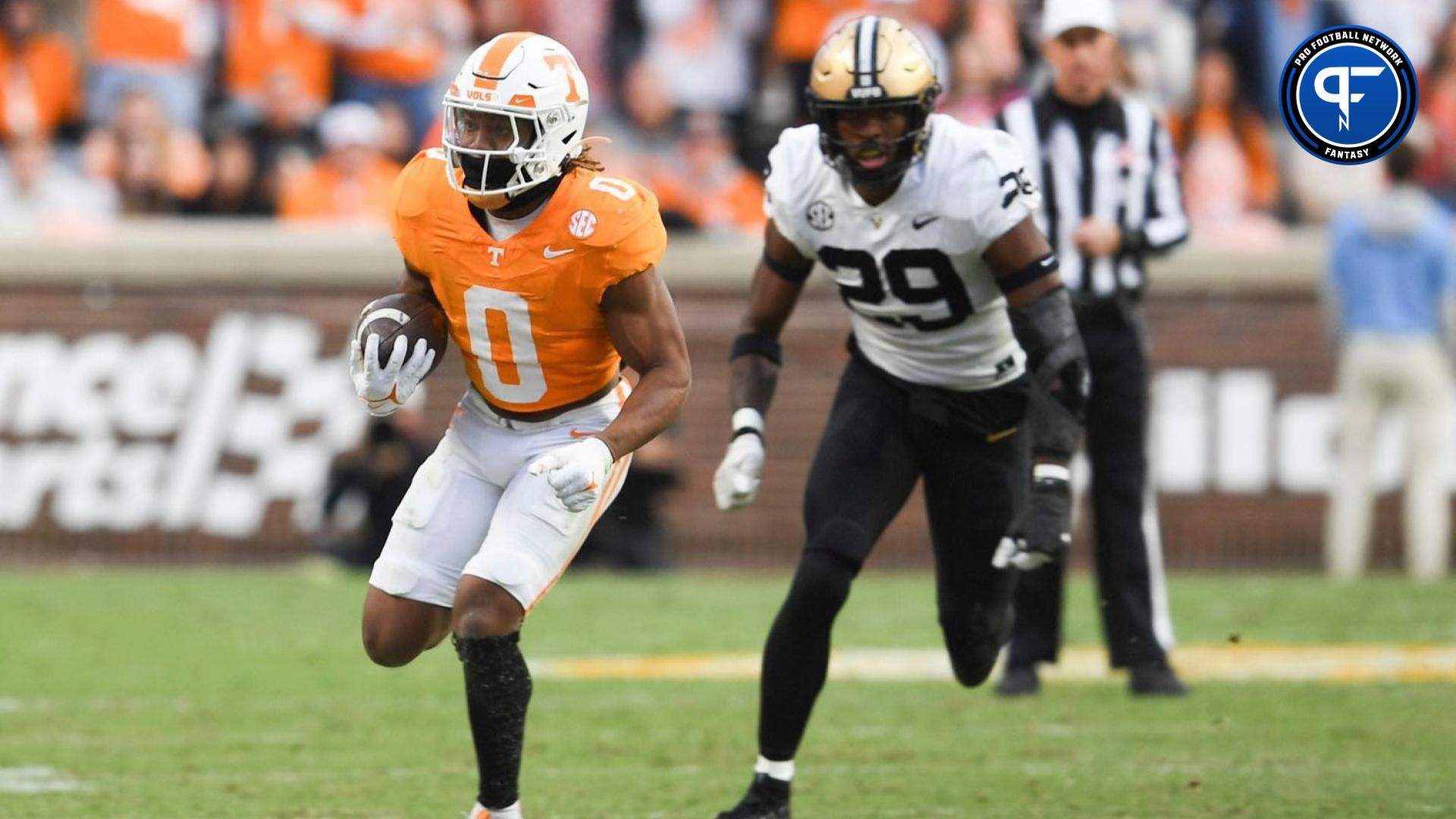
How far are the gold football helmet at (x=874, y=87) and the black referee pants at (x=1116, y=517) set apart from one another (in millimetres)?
2208

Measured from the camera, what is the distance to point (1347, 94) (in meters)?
6.23

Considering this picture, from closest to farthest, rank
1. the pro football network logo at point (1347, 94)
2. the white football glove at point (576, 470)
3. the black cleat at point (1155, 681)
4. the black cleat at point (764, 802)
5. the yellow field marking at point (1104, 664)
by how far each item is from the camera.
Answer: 1. the white football glove at point (576, 470)
2. the black cleat at point (764, 802)
3. the pro football network logo at point (1347, 94)
4. the black cleat at point (1155, 681)
5. the yellow field marking at point (1104, 664)

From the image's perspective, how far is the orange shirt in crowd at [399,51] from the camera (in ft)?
43.0

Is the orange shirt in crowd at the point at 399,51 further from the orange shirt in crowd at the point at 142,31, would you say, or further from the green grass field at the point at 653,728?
the green grass field at the point at 653,728

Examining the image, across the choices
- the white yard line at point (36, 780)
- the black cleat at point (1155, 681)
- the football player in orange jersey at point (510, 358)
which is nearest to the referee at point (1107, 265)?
the black cleat at point (1155, 681)

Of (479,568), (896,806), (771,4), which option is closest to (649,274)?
(479,568)

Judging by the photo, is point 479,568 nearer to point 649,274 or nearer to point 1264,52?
point 649,274

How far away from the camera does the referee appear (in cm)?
746

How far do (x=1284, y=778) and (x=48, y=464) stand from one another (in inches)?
280

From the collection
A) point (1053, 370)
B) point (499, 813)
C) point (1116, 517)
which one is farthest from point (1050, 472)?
point (1116, 517)

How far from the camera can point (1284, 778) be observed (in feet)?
19.9

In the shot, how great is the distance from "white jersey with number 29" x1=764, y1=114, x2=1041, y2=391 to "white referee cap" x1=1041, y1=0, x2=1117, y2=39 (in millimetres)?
1816

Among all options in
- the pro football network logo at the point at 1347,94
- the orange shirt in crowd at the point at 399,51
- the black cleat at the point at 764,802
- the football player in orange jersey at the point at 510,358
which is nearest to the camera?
the football player in orange jersey at the point at 510,358

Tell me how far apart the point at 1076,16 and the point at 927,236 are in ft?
6.99
